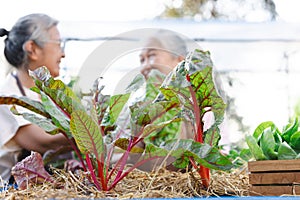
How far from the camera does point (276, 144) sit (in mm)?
907

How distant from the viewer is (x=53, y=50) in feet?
6.67

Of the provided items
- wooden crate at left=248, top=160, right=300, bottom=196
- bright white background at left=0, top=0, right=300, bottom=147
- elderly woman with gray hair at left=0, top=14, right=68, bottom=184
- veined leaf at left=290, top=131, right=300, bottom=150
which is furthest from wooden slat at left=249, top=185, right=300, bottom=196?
bright white background at left=0, top=0, right=300, bottom=147

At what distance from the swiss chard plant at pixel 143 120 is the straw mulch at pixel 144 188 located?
2cm

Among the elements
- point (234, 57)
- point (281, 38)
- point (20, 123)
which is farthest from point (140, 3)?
point (20, 123)

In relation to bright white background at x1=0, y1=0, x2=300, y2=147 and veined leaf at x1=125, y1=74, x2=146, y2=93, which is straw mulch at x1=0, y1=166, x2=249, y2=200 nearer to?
veined leaf at x1=125, y1=74, x2=146, y2=93

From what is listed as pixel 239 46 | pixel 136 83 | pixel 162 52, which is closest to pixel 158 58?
pixel 162 52

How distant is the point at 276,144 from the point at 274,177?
8 cm

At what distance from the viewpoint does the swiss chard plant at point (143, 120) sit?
0.85 metres

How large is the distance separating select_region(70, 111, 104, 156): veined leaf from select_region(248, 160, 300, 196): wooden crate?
0.89ft

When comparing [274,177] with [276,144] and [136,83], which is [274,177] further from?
[136,83]

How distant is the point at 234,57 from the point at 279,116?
59.7 inches

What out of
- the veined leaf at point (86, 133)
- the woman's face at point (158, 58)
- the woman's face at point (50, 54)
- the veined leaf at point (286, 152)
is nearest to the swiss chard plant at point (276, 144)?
the veined leaf at point (286, 152)

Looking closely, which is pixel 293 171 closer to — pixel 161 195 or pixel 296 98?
pixel 161 195

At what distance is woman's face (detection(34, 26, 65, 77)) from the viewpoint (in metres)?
2.01
